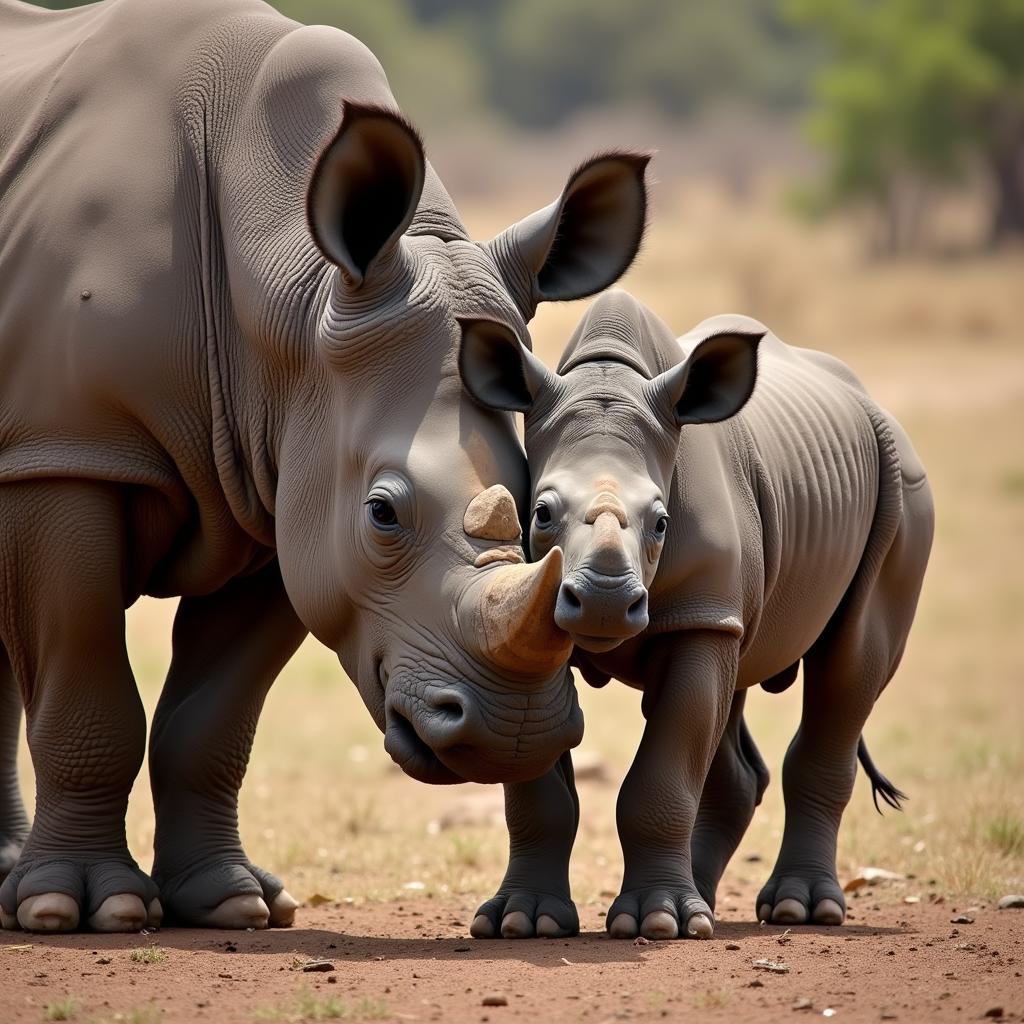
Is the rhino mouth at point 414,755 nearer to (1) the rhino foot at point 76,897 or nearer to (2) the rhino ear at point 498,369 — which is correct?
(2) the rhino ear at point 498,369

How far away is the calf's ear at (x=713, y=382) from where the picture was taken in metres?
6.02

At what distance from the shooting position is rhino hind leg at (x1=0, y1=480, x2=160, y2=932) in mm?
6566

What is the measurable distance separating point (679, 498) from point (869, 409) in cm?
171

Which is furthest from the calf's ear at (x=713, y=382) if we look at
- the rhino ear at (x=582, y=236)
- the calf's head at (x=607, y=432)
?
the rhino ear at (x=582, y=236)

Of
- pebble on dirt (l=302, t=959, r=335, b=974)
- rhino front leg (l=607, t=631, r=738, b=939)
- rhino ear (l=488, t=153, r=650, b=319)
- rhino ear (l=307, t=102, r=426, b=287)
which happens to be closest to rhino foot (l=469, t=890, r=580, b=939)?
rhino front leg (l=607, t=631, r=738, b=939)

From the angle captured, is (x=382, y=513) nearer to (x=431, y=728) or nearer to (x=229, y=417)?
(x=431, y=728)

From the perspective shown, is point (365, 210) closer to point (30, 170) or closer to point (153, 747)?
point (30, 170)

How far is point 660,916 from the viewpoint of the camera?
6172mm

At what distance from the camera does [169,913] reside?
7062 mm

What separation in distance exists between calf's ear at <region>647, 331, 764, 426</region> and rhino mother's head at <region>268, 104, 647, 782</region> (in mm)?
458

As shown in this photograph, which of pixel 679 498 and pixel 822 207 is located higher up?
pixel 822 207

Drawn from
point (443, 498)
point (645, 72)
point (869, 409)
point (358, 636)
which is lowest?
point (358, 636)

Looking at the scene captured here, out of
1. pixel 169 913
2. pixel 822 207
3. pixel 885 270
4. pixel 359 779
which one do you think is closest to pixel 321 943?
pixel 169 913

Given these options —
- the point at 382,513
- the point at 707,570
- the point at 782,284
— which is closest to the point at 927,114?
the point at 782,284
